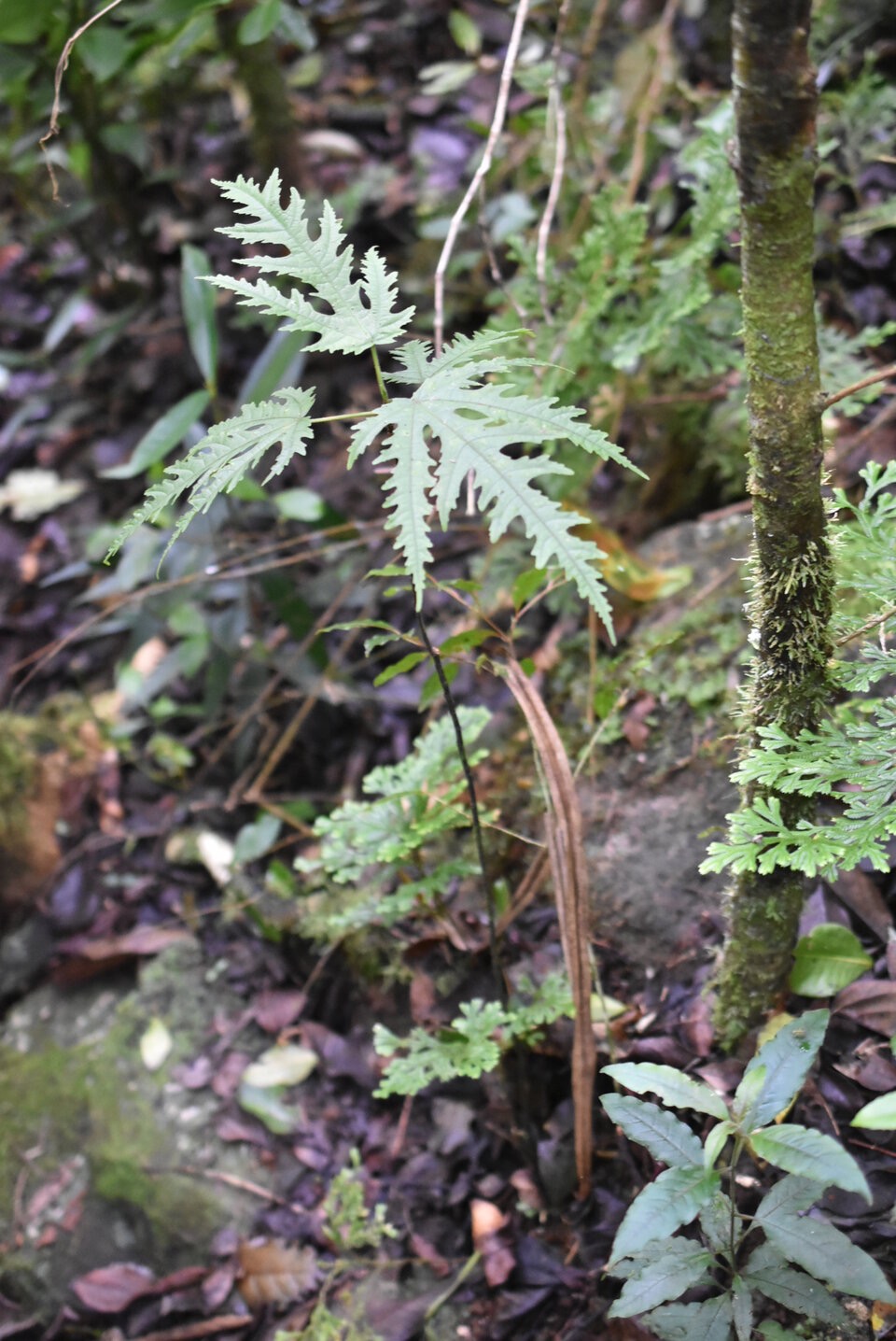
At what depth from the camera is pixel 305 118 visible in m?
4.25

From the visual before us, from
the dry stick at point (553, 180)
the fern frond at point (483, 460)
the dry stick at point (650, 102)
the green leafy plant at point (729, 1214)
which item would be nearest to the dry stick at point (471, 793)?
the fern frond at point (483, 460)

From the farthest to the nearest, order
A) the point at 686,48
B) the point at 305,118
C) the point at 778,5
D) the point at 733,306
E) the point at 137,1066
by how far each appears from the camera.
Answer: the point at 305,118 → the point at 686,48 → the point at 137,1066 → the point at 733,306 → the point at 778,5

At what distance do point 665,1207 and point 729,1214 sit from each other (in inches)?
7.8

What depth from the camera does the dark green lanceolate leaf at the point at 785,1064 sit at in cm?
125

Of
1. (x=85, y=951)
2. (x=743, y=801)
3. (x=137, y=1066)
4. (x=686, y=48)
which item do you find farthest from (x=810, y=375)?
(x=686, y=48)

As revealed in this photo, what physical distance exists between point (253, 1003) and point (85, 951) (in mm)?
606

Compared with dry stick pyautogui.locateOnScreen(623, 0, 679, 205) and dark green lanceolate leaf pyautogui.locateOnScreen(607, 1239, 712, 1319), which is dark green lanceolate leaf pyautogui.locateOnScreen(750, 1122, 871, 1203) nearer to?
dark green lanceolate leaf pyautogui.locateOnScreen(607, 1239, 712, 1319)

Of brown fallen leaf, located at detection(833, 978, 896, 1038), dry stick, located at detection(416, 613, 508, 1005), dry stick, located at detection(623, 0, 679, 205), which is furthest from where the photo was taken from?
dry stick, located at detection(623, 0, 679, 205)

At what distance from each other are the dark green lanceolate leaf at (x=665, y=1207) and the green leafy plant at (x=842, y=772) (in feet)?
1.29

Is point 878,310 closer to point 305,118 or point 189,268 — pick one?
point 189,268

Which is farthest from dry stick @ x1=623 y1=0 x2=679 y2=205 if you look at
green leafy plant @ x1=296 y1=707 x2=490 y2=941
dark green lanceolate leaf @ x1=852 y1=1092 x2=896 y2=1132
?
dark green lanceolate leaf @ x1=852 y1=1092 x2=896 y2=1132

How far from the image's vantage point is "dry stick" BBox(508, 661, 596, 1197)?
1.51 meters

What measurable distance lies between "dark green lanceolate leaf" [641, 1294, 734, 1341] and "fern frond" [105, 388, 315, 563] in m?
1.20

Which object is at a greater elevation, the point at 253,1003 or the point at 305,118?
the point at 305,118
